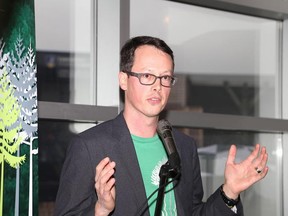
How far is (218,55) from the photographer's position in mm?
4914

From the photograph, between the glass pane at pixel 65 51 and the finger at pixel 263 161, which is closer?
the finger at pixel 263 161

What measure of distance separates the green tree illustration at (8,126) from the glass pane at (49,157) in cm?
84

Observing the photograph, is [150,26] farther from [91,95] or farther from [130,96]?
[130,96]

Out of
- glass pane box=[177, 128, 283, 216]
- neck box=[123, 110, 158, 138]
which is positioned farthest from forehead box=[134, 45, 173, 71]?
glass pane box=[177, 128, 283, 216]

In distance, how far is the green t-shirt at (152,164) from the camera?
2416 millimetres

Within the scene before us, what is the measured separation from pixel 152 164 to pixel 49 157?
1560 millimetres

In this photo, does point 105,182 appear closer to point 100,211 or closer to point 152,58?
point 100,211

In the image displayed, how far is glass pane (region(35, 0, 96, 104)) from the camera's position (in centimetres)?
384

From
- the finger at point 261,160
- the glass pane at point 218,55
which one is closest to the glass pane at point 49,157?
the glass pane at point 218,55

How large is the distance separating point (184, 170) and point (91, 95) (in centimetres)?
162

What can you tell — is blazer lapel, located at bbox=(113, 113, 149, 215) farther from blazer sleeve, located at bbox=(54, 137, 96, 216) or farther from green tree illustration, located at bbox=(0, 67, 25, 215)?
green tree illustration, located at bbox=(0, 67, 25, 215)

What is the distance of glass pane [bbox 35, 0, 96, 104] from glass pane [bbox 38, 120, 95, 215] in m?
0.19

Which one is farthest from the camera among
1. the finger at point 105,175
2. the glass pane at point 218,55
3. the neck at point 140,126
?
the glass pane at point 218,55

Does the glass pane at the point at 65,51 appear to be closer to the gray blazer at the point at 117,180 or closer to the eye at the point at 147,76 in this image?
the gray blazer at the point at 117,180
